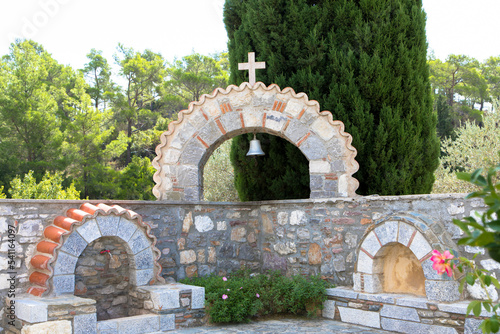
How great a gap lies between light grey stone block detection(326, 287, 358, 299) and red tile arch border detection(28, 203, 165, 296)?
6.67 feet

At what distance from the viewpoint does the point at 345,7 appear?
7742 mm

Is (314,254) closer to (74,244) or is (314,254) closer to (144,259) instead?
(144,259)

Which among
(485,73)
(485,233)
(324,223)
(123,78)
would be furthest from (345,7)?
(485,73)

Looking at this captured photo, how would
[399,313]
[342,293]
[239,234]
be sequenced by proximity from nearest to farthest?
1. [399,313]
2. [342,293]
3. [239,234]

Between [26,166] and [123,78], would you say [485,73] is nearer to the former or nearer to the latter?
[123,78]

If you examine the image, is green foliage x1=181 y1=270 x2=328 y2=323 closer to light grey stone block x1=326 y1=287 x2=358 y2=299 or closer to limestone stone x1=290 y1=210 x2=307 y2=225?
light grey stone block x1=326 y1=287 x2=358 y2=299

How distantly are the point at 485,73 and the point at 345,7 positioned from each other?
23.0 metres

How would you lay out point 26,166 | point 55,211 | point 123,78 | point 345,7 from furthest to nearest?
point 123,78
point 26,166
point 345,7
point 55,211

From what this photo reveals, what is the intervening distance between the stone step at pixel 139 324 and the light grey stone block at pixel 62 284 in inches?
18.6

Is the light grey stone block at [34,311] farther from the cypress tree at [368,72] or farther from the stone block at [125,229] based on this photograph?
Result: the cypress tree at [368,72]

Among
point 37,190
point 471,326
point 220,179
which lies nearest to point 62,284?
point 471,326

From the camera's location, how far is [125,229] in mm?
5281

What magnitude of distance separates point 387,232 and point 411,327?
3.30 feet

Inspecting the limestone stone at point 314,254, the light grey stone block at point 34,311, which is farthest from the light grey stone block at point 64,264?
the limestone stone at point 314,254
